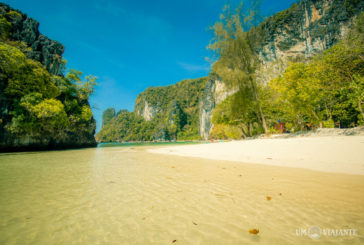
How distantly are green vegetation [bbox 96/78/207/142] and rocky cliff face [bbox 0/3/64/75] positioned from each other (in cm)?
8910

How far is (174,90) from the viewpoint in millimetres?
152875

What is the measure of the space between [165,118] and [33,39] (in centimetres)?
10735

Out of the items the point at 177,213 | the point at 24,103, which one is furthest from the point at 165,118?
the point at 177,213

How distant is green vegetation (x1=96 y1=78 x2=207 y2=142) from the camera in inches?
4808

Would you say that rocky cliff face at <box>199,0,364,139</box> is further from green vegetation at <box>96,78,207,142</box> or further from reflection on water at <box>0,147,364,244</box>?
green vegetation at <box>96,78,207,142</box>

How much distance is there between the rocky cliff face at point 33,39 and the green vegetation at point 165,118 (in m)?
89.1

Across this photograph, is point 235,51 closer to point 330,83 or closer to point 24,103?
point 330,83

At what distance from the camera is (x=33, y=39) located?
2511 centimetres

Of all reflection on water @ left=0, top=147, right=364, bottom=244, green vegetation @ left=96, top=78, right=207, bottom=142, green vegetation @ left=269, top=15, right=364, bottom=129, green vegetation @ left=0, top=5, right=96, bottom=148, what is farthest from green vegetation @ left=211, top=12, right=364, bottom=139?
green vegetation @ left=96, top=78, right=207, bottom=142

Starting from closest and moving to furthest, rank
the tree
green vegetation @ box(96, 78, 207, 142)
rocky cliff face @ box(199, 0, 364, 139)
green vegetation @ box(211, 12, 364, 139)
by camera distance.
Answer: green vegetation @ box(211, 12, 364, 139), the tree, rocky cliff face @ box(199, 0, 364, 139), green vegetation @ box(96, 78, 207, 142)

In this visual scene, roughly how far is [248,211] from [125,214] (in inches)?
62.0

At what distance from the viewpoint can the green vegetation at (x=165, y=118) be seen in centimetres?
12211

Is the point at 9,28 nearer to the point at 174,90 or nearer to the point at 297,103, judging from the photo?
the point at 297,103

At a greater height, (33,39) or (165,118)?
(33,39)
